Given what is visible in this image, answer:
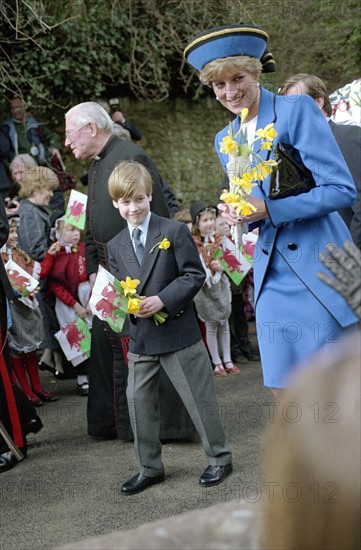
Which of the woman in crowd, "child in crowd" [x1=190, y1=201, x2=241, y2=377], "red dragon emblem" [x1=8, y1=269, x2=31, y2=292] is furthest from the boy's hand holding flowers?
"child in crowd" [x1=190, y1=201, x2=241, y2=377]

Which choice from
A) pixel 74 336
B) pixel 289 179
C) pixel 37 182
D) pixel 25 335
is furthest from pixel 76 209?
pixel 289 179

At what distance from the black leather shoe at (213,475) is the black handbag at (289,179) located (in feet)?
5.98

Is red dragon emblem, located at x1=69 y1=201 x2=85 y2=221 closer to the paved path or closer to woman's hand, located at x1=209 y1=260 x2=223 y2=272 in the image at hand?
the paved path

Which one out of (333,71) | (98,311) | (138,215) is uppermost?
(333,71)

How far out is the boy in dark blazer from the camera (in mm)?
4688

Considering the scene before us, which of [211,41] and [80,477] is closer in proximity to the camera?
[211,41]

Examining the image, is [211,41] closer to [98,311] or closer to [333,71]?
[98,311]

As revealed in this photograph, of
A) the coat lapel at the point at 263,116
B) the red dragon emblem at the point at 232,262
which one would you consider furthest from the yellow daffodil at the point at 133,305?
the red dragon emblem at the point at 232,262

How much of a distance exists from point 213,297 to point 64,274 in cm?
138

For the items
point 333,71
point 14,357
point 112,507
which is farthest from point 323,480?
point 333,71

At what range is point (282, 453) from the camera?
126 centimetres

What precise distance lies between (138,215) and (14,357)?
269 centimetres

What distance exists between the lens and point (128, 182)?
468 centimetres

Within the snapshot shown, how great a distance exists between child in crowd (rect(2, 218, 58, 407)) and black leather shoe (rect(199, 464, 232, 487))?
2.52m
